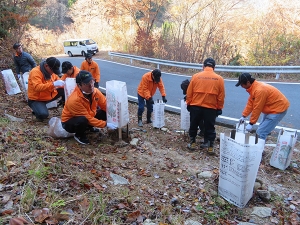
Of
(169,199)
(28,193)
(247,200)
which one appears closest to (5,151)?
(28,193)

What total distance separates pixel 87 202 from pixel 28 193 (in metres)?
0.56

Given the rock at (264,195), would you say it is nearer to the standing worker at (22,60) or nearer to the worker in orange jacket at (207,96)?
the worker in orange jacket at (207,96)

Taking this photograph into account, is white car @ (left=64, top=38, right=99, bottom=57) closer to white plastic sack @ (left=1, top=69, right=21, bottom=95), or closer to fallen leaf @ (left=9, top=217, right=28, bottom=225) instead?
white plastic sack @ (left=1, top=69, right=21, bottom=95)

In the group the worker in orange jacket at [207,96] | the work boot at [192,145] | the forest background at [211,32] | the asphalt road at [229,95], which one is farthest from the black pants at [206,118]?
the forest background at [211,32]

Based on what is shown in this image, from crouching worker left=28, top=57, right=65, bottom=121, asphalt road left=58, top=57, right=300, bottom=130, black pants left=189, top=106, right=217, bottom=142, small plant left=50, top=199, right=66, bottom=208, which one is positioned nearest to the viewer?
small plant left=50, top=199, right=66, bottom=208

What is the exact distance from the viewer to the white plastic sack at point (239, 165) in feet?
9.66

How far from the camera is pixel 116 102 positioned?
4.35 m

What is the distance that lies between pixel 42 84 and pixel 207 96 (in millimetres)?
3341

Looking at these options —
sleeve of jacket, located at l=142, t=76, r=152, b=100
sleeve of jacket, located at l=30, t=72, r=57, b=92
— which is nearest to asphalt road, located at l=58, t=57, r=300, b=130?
sleeve of jacket, located at l=142, t=76, r=152, b=100

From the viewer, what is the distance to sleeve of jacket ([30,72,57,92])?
16.8 feet

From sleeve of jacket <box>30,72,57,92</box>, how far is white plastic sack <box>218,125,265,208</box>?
12.1 ft

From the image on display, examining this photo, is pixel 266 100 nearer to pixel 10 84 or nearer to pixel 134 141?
pixel 134 141

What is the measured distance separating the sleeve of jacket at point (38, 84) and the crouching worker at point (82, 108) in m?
1.08

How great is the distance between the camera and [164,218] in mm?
2658
